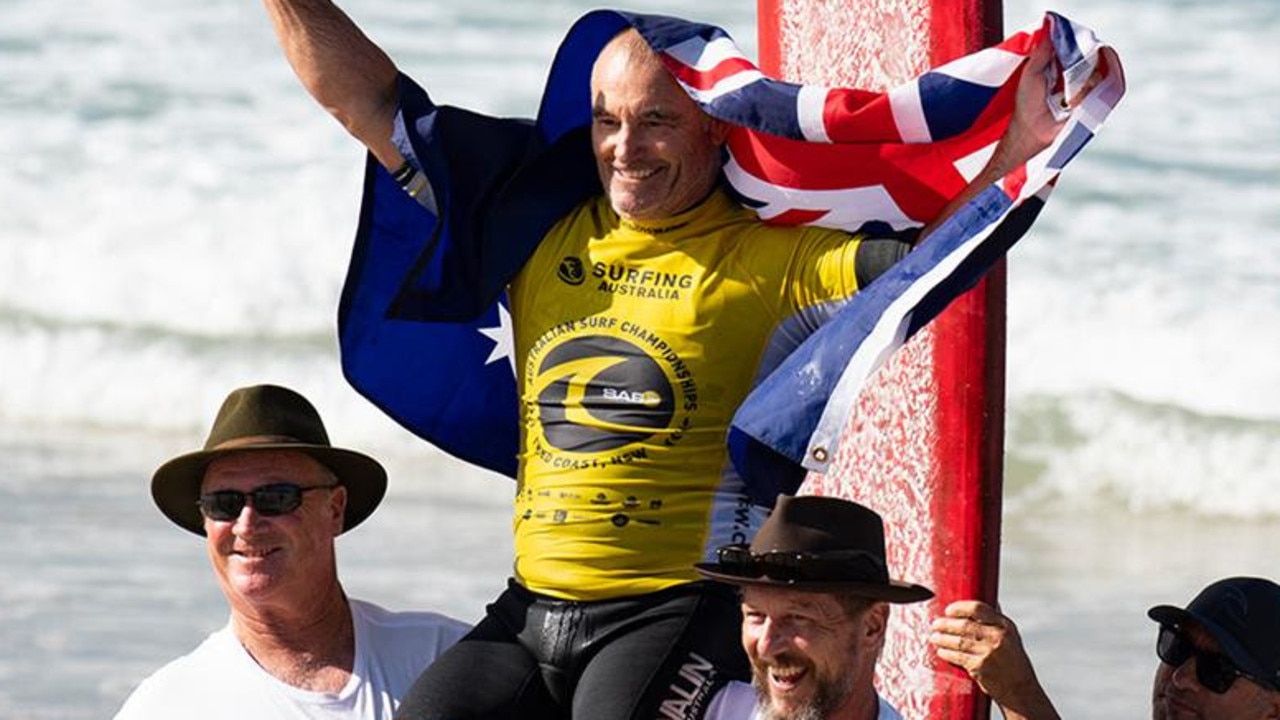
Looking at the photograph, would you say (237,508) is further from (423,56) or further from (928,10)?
(423,56)

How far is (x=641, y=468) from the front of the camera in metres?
4.74

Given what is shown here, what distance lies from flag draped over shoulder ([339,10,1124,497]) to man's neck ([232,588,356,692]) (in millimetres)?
401

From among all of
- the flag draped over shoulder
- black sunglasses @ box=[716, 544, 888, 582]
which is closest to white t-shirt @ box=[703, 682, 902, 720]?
black sunglasses @ box=[716, 544, 888, 582]

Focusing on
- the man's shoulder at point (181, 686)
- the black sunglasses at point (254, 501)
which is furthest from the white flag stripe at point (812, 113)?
the man's shoulder at point (181, 686)

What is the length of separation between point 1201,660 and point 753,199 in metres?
1.11

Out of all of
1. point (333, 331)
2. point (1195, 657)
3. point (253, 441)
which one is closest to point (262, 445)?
point (253, 441)

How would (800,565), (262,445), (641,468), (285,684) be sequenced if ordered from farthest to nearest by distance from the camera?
(285,684), (262,445), (641,468), (800,565)

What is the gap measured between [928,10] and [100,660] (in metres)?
4.30

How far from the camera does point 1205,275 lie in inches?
570

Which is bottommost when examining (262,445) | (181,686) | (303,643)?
(181,686)

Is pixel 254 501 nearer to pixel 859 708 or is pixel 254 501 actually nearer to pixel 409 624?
pixel 409 624

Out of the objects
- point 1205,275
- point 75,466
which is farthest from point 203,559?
point 1205,275

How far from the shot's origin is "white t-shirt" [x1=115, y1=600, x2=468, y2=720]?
17.1 ft

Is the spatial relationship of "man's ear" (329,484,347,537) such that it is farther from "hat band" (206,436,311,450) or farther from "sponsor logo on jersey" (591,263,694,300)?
"sponsor logo on jersey" (591,263,694,300)
